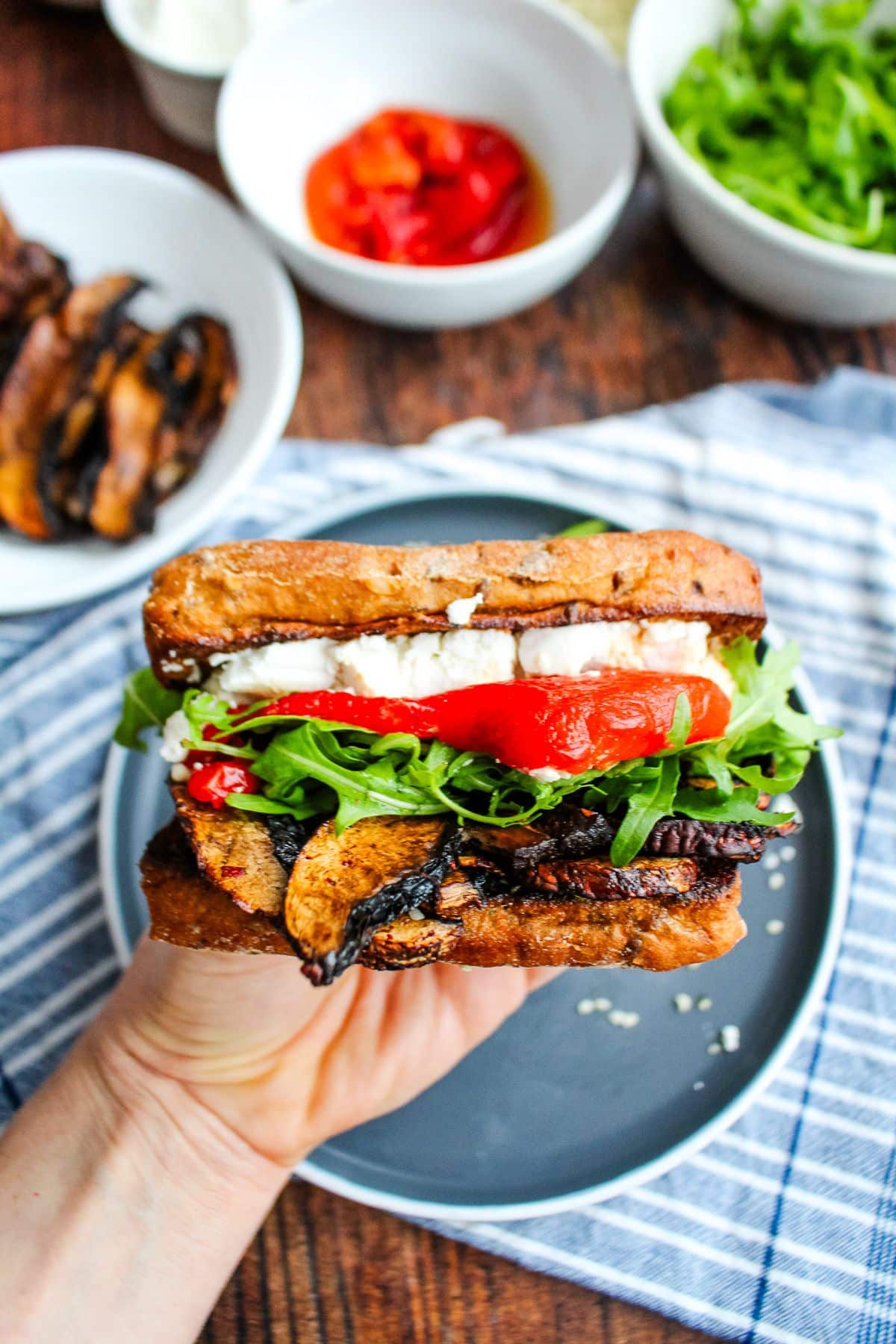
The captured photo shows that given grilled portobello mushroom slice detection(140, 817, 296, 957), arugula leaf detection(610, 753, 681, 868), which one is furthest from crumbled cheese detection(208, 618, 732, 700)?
grilled portobello mushroom slice detection(140, 817, 296, 957)

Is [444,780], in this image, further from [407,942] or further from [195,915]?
[195,915]

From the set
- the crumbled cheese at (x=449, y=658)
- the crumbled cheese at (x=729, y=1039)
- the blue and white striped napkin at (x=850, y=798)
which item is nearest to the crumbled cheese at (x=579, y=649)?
the crumbled cheese at (x=449, y=658)

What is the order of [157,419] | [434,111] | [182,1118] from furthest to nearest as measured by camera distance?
[434,111] → [157,419] → [182,1118]

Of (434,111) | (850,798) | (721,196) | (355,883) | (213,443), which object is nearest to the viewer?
(355,883)

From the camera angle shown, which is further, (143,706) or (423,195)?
(423,195)

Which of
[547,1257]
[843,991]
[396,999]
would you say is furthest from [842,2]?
[547,1257]

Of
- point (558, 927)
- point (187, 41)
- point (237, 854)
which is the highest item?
point (187, 41)

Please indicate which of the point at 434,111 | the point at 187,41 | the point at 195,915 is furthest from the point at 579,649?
the point at 187,41

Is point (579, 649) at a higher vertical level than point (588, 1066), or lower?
higher

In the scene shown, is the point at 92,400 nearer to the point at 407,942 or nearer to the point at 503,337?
the point at 503,337
